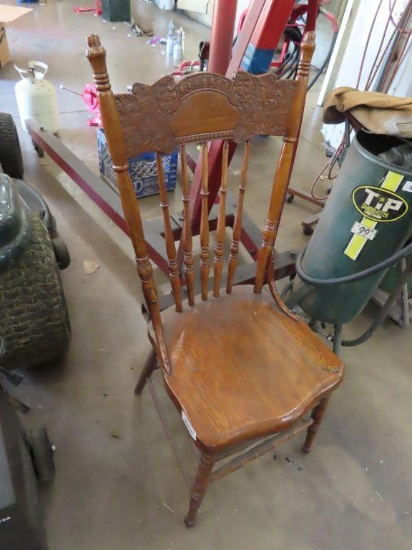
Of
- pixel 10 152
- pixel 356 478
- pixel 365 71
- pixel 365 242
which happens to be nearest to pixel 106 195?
pixel 10 152

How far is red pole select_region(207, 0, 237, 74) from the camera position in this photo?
1.35 meters

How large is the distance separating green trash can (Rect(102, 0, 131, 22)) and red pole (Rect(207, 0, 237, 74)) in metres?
4.50

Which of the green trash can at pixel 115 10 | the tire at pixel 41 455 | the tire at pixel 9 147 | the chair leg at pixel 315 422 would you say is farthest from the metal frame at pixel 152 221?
the green trash can at pixel 115 10

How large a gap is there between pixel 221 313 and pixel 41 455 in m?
0.64

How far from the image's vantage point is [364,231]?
4.05 ft

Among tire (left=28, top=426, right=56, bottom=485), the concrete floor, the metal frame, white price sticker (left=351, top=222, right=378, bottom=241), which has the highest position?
white price sticker (left=351, top=222, right=378, bottom=241)

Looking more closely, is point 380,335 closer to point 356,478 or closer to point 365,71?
point 356,478

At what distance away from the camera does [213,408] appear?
911mm

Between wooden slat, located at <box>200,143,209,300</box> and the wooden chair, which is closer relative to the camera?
the wooden chair

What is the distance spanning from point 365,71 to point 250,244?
1846mm

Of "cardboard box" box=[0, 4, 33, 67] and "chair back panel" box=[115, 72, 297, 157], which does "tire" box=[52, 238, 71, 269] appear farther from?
"cardboard box" box=[0, 4, 33, 67]

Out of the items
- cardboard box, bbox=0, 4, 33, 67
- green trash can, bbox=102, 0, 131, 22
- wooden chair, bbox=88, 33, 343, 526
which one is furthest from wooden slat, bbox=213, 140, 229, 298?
green trash can, bbox=102, 0, 131, 22

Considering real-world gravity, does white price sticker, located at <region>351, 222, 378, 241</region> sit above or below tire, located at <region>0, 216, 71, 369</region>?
above

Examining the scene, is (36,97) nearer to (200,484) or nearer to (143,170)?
(143,170)
